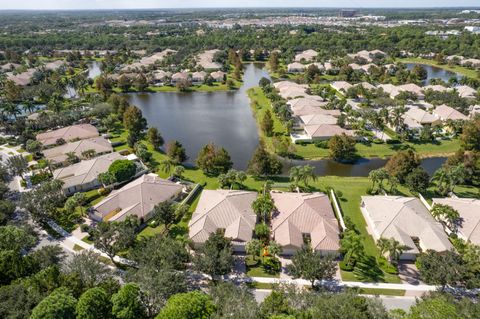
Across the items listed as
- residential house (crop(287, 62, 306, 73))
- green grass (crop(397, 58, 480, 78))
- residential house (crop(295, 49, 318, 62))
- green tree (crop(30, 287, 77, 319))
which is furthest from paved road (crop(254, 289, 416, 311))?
residential house (crop(295, 49, 318, 62))

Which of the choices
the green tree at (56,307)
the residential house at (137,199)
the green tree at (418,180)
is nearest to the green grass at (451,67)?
the green tree at (418,180)

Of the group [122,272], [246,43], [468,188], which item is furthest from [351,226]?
[246,43]

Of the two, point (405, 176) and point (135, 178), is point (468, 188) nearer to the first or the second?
point (405, 176)

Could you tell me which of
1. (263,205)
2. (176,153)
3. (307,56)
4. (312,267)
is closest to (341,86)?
(307,56)

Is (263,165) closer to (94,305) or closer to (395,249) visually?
(395,249)

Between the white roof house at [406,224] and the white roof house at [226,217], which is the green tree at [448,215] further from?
the white roof house at [226,217]
